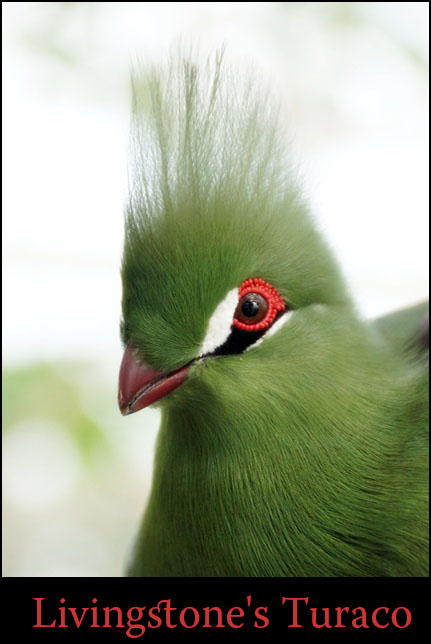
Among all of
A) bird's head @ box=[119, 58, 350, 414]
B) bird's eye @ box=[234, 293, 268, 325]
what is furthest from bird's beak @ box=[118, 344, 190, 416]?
bird's eye @ box=[234, 293, 268, 325]

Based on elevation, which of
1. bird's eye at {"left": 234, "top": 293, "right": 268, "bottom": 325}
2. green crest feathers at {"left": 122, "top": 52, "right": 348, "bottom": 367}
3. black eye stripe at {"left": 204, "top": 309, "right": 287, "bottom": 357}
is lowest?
black eye stripe at {"left": 204, "top": 309, "right": 287, "bottom": 357}

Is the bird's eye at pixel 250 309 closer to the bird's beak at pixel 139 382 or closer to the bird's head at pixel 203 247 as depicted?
the bird's head at pixel 203 247

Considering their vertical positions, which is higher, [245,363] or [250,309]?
[250,309]

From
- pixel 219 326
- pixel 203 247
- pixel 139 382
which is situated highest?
pixel 203 247

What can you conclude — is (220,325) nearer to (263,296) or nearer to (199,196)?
(263,296)

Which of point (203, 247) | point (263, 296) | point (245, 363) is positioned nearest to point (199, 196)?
point (203, 247)

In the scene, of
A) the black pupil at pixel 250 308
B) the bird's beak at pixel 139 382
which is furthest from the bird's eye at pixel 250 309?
the bird's beak at pixel 139 382

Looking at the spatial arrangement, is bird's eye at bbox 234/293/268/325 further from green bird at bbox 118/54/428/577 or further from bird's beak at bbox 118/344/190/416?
bird's beak at bbox 118/344/190/416

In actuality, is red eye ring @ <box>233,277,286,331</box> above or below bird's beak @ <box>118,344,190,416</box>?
above
